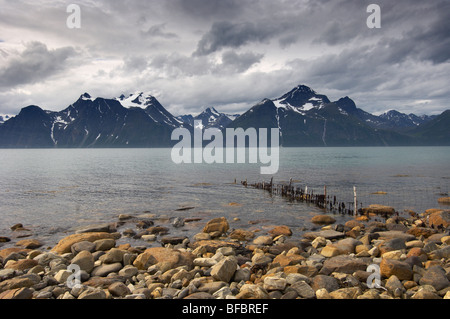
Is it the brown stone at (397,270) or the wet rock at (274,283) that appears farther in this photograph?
Result: the brown stone at (397,270)

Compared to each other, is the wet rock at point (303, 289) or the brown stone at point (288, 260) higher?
the wet rock at point (303, 289)

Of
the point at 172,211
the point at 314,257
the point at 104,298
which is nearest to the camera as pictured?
the point at 104,298

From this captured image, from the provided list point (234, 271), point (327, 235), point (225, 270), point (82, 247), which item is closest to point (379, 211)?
point (327, 235)

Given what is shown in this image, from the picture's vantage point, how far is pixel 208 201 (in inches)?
1614

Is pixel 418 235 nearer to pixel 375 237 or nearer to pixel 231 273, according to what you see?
pixel 375 237

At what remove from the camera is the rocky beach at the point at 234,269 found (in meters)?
12.1

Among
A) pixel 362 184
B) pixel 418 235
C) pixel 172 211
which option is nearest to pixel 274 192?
pixel 362 184

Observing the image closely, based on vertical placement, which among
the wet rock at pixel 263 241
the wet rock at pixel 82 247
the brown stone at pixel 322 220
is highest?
the wet rock at pixel 82 247

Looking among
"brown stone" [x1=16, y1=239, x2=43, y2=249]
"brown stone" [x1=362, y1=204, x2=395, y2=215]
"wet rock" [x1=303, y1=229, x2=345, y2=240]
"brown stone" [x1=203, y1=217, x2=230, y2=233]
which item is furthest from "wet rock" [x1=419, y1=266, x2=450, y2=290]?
"brown stone" [x1=16, y1=239, x2=43, y2=249]

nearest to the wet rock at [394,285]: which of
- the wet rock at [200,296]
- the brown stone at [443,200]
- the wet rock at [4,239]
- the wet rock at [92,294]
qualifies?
the wet rock at [200,296]

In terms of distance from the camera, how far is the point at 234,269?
14.1 metres

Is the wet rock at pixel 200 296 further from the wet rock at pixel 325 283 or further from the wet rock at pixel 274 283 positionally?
the wet rock at pixel 325 283

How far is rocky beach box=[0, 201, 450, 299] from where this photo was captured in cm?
1208

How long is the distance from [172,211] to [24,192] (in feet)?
98.4
